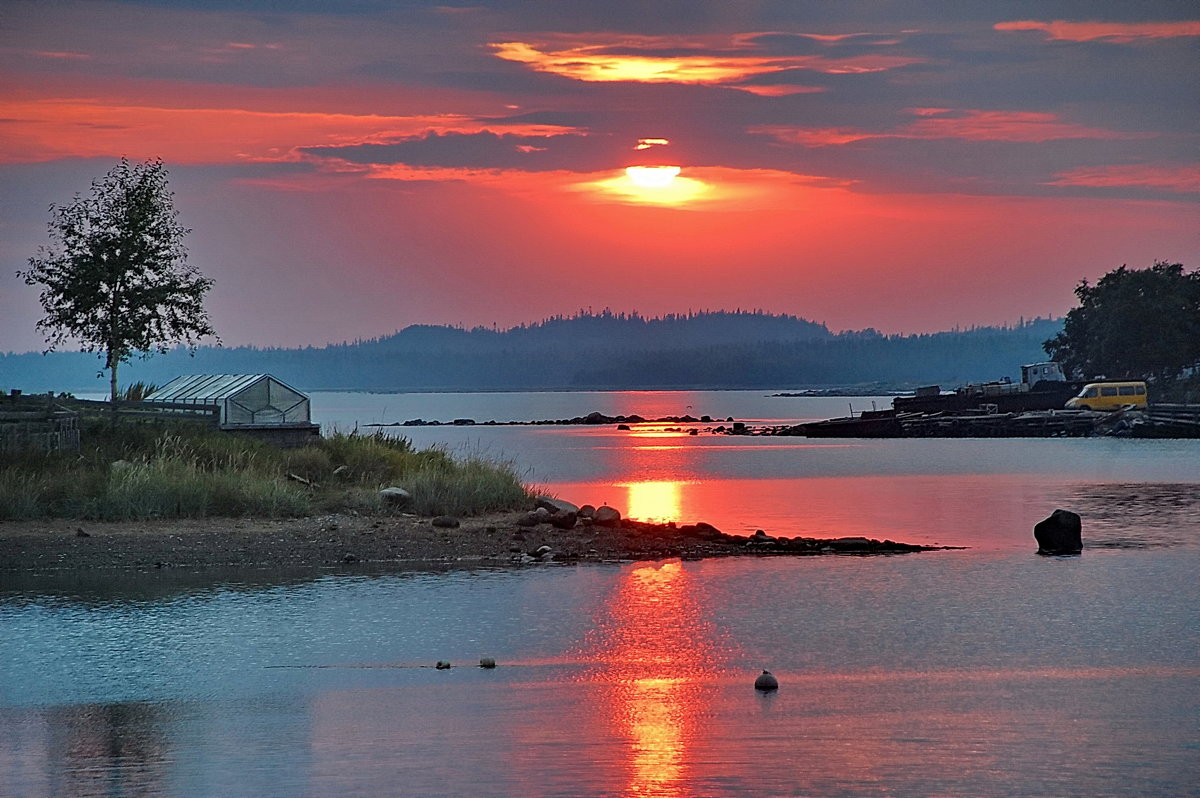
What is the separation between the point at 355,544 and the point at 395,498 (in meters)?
3.82

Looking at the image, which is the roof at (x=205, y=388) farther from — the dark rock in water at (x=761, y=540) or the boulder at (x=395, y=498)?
the dark rock in water at (x=761, y=540)

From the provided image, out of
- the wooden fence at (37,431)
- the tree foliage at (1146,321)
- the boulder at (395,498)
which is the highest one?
the tree foliage at (1146,321)

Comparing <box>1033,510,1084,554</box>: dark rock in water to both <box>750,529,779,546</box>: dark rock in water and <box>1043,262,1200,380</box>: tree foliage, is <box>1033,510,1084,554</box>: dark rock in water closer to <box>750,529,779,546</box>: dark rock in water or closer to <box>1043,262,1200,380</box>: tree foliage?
<box>750,529,779,546</box>: dark rock in water

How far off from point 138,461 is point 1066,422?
91.6 metres

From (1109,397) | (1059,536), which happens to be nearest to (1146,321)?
(1109,397)

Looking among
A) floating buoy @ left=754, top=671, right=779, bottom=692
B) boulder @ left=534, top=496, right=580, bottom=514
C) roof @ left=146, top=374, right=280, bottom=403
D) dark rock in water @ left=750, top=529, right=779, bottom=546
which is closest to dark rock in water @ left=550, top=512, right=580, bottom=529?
boulder @ left=534, top=496, right=580, bottom=514

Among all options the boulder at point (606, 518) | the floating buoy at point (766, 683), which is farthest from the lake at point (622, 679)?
the boulder at point (606, 518)

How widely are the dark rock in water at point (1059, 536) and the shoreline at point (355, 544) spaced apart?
2.86 meters

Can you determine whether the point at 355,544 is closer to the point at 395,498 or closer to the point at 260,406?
the point at 395,498

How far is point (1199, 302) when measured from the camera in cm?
12038

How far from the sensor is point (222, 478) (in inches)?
1275

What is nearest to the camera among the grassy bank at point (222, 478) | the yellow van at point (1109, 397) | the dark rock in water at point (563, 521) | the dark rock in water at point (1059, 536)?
the grassy bank at point (222, 478)

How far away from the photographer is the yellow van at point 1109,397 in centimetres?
11094

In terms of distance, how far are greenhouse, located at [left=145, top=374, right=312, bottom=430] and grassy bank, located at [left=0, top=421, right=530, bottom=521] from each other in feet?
18.3
